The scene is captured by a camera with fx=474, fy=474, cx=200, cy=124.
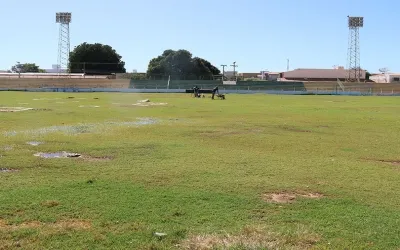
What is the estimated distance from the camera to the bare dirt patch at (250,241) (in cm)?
560

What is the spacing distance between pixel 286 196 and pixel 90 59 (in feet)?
383

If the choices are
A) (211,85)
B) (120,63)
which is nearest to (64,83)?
(211,85)

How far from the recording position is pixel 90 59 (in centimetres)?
11962

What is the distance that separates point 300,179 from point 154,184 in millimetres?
2875

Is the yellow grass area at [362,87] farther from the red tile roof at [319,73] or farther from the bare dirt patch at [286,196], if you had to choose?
the bare dirt patch at [286,196]

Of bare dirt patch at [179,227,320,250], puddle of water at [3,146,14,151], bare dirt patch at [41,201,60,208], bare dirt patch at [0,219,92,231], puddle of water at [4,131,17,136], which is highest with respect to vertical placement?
puddle of water at [4,131,17,136]

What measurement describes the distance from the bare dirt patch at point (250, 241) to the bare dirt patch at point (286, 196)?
158 centimetres

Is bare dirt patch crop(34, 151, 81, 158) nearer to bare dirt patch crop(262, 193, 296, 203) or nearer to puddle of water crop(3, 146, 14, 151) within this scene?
puddle of water crop(3, 146, 14, 151)

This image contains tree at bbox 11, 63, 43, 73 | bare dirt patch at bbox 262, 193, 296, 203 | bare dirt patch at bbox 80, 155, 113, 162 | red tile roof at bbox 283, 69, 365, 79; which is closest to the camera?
bare dirt patch at bbox 262, 193, 296, 203

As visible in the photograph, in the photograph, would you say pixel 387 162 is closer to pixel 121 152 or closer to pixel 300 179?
pixel 300 179

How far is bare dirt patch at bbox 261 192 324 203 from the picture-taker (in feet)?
25.1

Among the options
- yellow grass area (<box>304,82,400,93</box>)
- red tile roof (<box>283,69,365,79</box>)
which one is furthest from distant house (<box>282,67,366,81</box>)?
yellow grass area (<box>304,82,400,93</box>)

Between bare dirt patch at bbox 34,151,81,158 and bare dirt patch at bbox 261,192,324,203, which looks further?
bare dirt patch at bbox 34,151,81,158

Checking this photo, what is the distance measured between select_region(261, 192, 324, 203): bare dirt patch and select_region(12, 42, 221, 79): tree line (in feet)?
337
